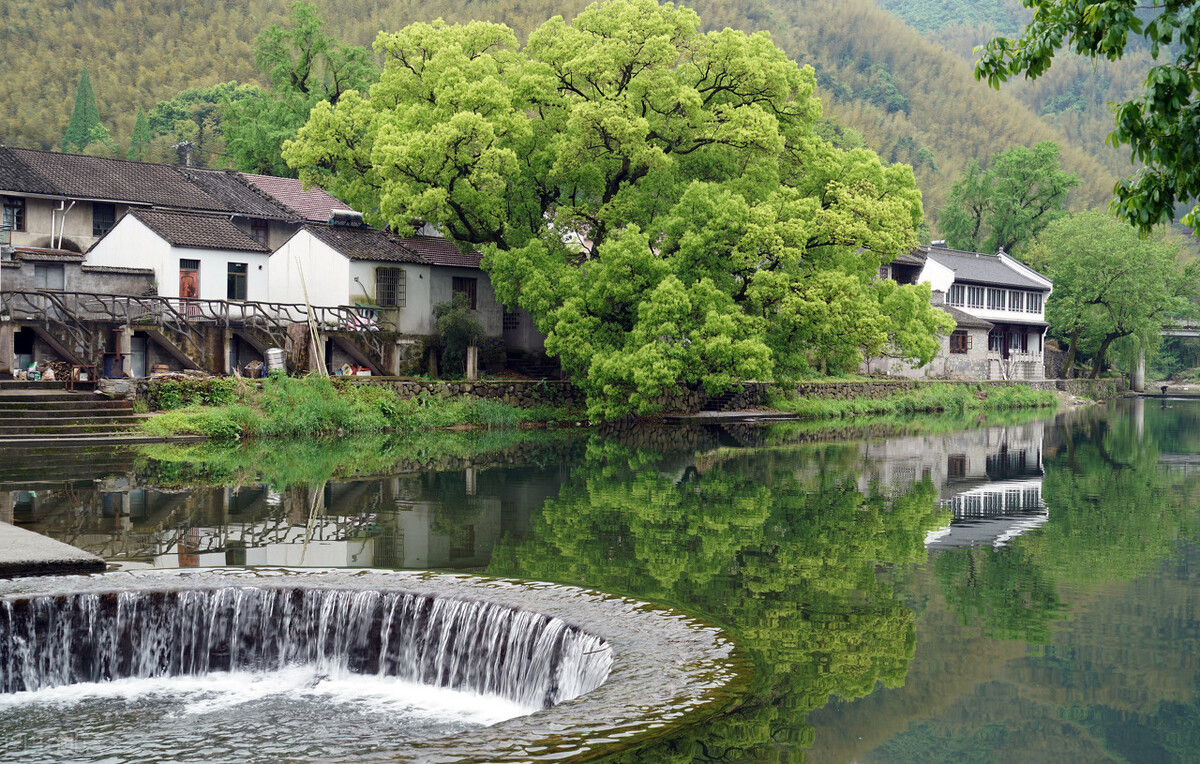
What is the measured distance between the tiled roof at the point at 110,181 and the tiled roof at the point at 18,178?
0.13 feet

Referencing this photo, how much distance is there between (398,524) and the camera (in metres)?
19.8

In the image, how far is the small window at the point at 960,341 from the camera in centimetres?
6819

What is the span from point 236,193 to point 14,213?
9.36 meters

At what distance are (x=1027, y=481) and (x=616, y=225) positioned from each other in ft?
63.9

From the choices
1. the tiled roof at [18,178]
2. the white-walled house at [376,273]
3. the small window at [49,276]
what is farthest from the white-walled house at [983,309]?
the tiled roof at [18,178]

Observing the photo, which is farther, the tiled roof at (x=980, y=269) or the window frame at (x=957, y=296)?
the window frame at (x=957, y=296)

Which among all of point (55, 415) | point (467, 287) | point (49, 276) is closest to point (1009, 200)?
point (467, 287)

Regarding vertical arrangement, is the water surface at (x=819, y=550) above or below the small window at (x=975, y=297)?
below

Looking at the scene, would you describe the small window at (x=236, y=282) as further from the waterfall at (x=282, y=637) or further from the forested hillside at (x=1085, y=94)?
the forested hillside at (x=1085, y=94)

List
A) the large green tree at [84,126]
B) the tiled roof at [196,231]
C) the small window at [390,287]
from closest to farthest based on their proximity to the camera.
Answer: the tiled roof at [196,231] < the small window at [390,287] < the large green tree at [84,126]

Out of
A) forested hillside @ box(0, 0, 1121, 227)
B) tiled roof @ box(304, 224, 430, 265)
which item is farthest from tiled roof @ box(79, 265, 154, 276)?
forested hillside @ box(0, 0, 1121, 227)

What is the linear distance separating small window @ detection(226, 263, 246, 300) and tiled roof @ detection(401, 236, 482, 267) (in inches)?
259

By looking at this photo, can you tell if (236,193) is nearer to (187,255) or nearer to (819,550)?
(187,255)

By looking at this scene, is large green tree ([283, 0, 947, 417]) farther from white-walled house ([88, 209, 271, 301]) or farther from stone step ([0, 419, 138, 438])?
stone step ([0, 419, 138, 438])
